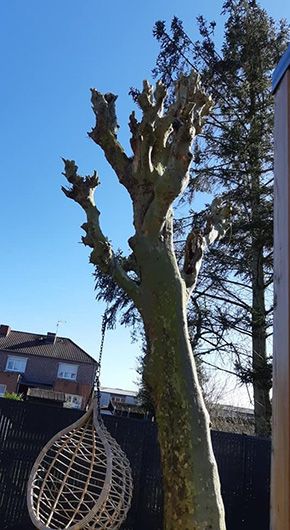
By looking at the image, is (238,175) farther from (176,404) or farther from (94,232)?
(176,404)

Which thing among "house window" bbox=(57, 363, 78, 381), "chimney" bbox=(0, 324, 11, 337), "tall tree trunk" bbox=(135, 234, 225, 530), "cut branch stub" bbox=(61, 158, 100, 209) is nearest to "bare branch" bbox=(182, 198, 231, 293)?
"tall tree trunk" bbox=(135, 234, 225, 530)

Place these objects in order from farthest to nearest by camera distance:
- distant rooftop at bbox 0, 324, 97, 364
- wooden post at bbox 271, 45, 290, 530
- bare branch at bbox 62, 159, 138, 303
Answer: distant rooftop at bbox 0, 324, 97, 364
bare branch at bbox 62, 159, 138, 303
wooden post at bbox 271, 45, 290, 530

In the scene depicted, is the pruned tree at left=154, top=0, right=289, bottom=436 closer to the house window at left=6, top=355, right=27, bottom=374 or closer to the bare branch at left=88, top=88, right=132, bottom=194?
the bare branch at left=88, top=88, right=132, bottom=194

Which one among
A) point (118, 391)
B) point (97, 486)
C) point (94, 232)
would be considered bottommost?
point (97, 486)

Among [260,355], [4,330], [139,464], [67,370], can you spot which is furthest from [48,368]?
[139,464]

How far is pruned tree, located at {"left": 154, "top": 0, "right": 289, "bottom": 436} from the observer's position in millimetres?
8602

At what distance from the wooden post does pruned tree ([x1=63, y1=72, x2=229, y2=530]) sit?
2326mm

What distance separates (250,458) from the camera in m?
6.44

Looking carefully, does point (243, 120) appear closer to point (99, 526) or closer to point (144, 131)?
point (144, 131)

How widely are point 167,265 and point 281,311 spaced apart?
2.84 m

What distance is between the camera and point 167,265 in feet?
12.6

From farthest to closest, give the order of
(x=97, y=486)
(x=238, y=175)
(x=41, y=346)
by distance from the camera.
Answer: (x=41, y=346)
(x=238, y=175)
(x=97, y=486)

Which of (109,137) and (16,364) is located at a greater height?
(16,364)

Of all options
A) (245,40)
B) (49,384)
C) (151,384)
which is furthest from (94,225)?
(49,384)
